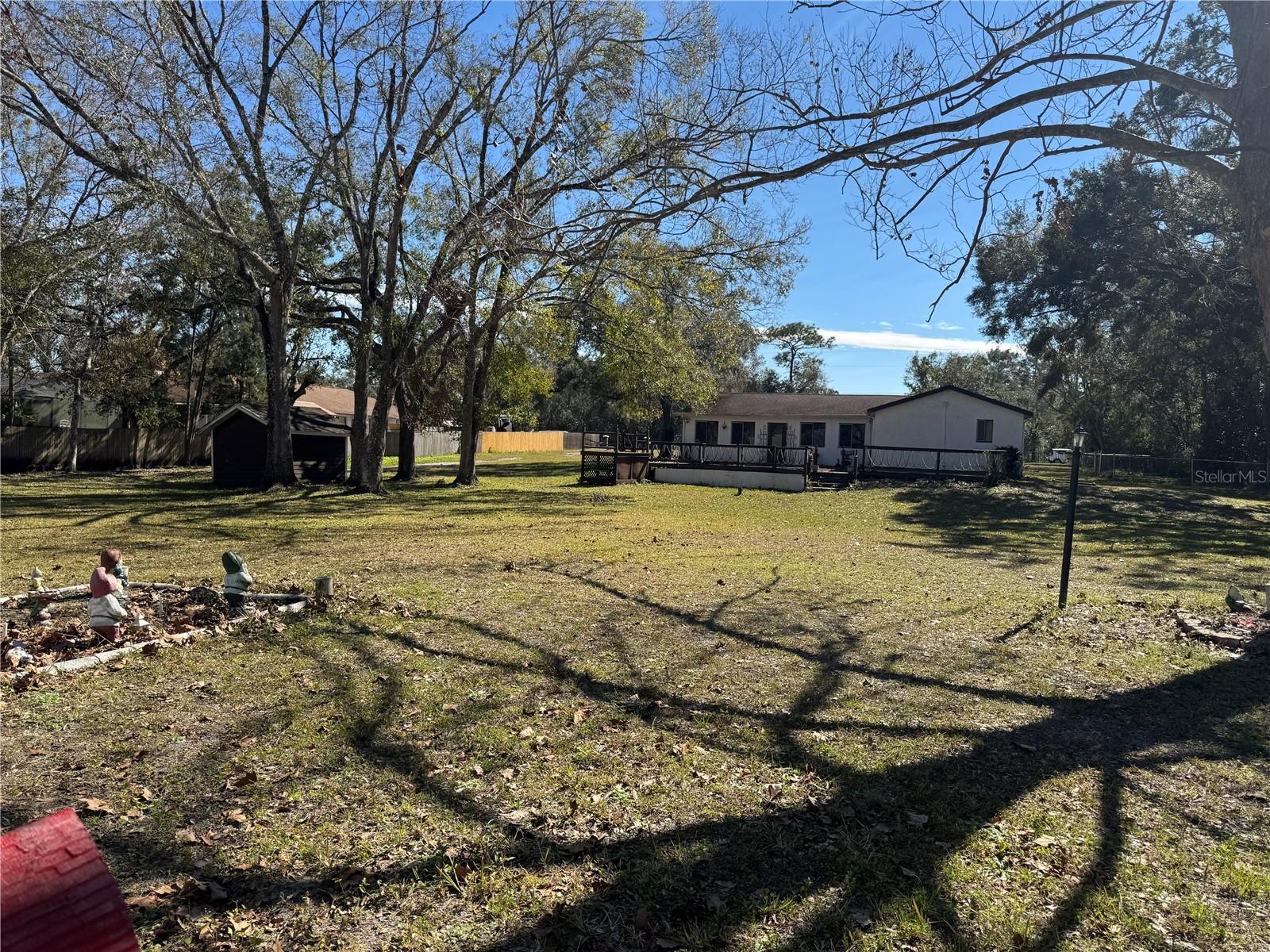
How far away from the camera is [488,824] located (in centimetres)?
346

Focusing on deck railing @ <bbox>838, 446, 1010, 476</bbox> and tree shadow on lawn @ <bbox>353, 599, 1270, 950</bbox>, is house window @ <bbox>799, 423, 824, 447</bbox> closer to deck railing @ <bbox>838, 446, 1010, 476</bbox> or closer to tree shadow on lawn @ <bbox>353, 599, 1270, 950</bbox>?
deck railing @ <bbox>838, 446, 1010, 476</bbox>

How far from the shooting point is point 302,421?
78.5ft

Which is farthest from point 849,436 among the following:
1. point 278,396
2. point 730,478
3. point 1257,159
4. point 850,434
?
point 1257,159

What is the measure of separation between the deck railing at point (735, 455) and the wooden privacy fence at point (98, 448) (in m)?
17.7

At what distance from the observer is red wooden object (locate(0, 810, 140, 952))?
1404 mm

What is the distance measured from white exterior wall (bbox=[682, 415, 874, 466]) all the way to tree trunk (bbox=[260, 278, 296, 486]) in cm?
1993

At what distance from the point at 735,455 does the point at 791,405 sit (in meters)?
9.16

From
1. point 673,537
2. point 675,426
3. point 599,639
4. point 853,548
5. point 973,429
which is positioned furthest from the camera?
point 675,426

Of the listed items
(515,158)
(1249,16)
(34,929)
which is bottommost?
(34,929)

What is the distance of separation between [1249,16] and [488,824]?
25.3ft

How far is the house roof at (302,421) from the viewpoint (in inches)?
872

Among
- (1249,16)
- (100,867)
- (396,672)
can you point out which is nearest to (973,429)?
(1249,16)

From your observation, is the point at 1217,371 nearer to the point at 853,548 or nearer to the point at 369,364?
the point at 853,548

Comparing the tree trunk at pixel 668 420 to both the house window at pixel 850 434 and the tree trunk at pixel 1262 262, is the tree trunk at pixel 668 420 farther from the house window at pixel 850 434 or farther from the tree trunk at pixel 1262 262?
the tree trunk at pixel 1262 262
